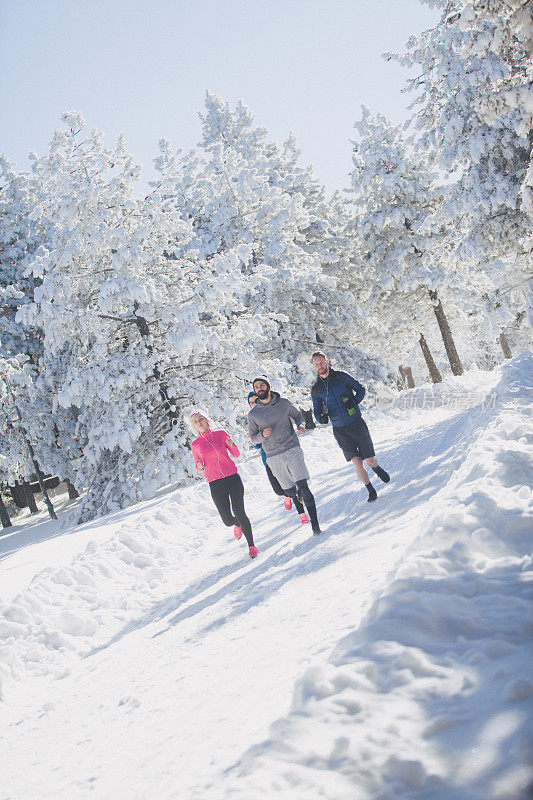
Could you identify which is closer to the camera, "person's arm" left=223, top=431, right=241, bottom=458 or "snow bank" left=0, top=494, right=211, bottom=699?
"snow bank" left=0, top=494, right=211, bottom=699

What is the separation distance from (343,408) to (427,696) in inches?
176

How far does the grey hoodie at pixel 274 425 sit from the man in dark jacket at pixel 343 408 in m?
0.37

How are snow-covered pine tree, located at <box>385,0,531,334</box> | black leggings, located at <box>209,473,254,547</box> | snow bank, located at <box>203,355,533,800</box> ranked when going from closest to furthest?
snow bank, located at <box>203,355,533,800</box>, black leggings, located at <box>209,473,254,547</box>, snow-covered pine tree, located at <box>385,0,531,334</box>

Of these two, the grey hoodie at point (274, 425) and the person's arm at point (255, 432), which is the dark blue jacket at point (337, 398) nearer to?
the grey hoodie at point (274, 425)

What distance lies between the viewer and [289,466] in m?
6.61

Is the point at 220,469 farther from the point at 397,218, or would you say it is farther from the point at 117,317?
the point at 397,218

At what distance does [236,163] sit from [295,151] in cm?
890

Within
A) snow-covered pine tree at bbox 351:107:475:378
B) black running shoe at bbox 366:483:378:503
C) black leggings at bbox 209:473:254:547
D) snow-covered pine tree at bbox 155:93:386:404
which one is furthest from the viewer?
snow-covered pine tree at bbox 351:107:475:378

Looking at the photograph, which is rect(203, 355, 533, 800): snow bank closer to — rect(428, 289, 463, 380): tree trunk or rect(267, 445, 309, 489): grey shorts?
rect(267, 445, 309, 489): grey shorts

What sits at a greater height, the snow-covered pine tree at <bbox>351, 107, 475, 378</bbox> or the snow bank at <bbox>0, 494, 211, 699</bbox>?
the snow-covered pine tree at <bbox>351, 107, 475, 378</bbox>

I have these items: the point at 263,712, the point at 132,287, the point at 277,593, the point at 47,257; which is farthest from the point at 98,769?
the point at 47,257

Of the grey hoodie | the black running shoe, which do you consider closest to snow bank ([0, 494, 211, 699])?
the grey hoodie

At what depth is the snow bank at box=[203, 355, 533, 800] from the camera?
1.98 metres

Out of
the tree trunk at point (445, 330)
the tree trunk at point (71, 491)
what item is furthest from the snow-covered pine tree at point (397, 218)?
the tree trunk at point (71, 491)
